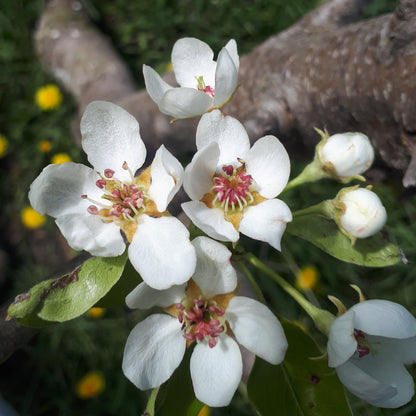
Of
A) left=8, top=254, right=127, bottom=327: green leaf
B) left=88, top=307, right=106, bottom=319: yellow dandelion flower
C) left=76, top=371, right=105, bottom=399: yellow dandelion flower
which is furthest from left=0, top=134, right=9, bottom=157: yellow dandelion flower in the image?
left=8, top=254, right=127, bottom=327: green leaf

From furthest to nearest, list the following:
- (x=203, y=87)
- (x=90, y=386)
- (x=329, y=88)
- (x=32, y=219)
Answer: (x=32, y=219) → (x=90, y=386) → (x=329, y=88) → (x=203, y=87)

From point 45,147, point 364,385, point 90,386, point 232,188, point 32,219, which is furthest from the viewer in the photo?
point 45,147

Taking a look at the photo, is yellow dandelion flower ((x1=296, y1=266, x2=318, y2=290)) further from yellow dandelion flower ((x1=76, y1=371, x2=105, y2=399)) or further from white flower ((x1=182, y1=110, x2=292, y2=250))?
white flower ((x1=182, y1=110, x2=292, y2=250))

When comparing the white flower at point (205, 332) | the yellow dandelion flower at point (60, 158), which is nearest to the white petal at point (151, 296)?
the white flower at point (205, 332)

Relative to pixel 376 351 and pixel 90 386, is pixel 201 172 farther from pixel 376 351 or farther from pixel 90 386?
pixel 90 386

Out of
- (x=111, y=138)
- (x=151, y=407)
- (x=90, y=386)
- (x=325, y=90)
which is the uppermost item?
(x=111, y=138)

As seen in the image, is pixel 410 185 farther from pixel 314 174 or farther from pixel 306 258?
pixel 306 258

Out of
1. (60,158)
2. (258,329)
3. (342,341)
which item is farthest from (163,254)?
(60,158)
